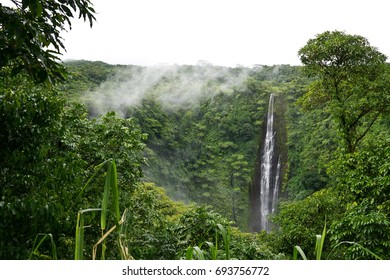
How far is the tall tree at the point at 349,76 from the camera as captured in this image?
245 inches

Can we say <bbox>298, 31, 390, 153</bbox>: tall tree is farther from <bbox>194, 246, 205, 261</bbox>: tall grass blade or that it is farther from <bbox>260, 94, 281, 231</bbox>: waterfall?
<bbox>260, 94, 281, 231</bbox>: waterfall

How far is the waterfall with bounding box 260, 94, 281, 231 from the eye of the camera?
16.6 m

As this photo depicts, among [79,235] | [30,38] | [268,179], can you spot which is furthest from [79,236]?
[268,179]

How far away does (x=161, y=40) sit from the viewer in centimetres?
2856

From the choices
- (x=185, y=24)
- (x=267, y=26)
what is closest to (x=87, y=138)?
(x=267, y=26)

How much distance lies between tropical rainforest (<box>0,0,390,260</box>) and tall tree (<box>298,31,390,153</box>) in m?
0.02

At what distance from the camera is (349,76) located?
667 cm

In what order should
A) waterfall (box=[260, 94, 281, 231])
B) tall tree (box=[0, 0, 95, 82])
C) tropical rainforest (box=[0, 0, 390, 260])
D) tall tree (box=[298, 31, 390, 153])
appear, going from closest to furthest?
tall tree (box=[0, 0, 95, 82]), tropical rainforest (box=[0, 0, 390, 260]), tall tree (box=[298, 31, 390, 153]), waterfall (box=[260, 94, 281, 231])

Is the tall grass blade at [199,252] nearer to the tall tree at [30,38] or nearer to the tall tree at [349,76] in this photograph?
the tall tree at [30,38]

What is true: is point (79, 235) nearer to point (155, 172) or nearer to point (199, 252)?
point (199, 252)

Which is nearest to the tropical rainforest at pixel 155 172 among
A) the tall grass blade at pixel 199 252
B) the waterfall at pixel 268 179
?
the tall grass blade at pixel 199 252

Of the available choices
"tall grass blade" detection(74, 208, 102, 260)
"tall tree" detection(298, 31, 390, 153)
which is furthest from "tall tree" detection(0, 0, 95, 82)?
"tall tree" detection(298, 31, 390, 153)
